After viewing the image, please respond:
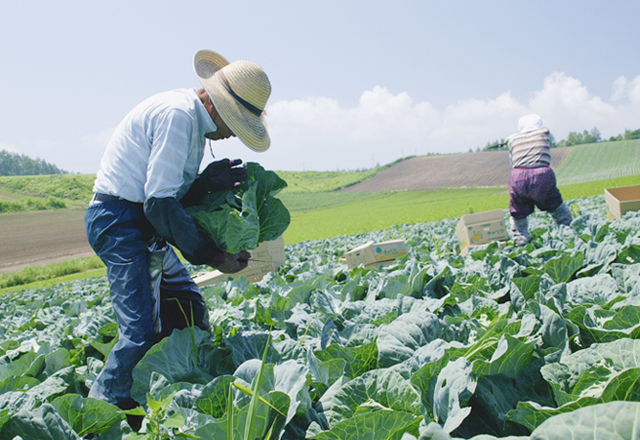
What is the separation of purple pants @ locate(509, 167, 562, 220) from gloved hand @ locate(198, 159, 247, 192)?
13.0ft

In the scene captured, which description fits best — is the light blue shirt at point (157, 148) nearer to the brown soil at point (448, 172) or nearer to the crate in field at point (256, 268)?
the crate in field at point (256, 268)

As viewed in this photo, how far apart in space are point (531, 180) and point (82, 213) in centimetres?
4144

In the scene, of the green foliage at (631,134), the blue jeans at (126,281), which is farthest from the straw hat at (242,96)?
the green foliage at (631,134)

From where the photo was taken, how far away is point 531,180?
188 inches

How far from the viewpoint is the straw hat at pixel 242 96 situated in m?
2.26

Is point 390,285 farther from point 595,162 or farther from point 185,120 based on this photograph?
point 595,162

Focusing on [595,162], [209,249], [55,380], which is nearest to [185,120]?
[209,249]

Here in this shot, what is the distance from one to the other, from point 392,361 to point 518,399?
1.64ft

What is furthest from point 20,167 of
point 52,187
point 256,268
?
point 256,268

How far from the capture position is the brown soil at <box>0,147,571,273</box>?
26312 millimetres

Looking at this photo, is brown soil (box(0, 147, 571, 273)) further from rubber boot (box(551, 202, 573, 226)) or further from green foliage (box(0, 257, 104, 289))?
rubber boot (box(551, 202, 573, 226))

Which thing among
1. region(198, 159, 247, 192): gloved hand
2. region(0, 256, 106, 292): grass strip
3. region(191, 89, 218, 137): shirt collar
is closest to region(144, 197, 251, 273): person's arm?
region(198, 159, 247, 192): gloved hand

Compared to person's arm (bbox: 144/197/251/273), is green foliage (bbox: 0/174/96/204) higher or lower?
higher

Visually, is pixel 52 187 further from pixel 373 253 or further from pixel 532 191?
pixel 532 191
